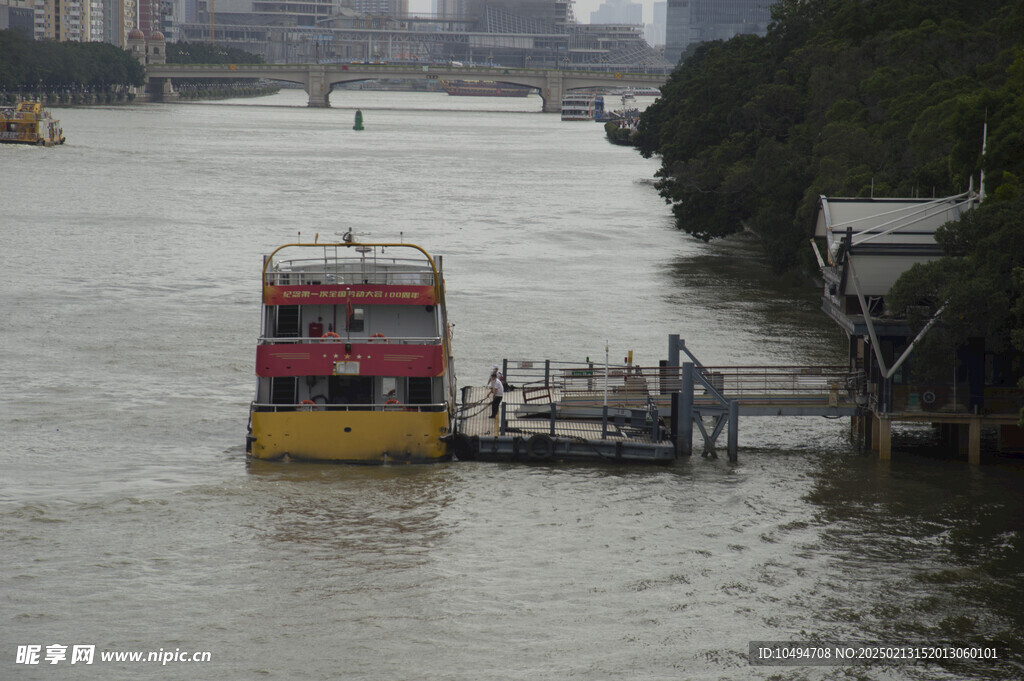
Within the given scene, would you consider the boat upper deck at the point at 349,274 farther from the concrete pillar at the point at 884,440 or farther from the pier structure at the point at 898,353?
the concrete pillar at the point at 884,440

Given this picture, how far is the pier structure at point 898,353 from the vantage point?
97.5 feet

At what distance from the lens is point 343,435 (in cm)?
2919

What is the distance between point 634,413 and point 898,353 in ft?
19.5

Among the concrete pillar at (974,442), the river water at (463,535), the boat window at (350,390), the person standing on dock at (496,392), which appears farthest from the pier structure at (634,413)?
the concrete pillar at (974,442)

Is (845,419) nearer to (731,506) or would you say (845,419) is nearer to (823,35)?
(731,506)

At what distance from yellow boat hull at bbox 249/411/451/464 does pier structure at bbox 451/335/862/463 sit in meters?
1.06

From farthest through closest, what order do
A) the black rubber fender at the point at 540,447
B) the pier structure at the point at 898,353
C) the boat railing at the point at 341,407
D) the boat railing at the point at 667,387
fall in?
the boat railing at the point at 667,387, the black rubber fender at the point at 540,447, the pier structure at the point at 898,353, the boat railing at the point at 341,407

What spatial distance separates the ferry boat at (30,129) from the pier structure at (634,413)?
111 meters

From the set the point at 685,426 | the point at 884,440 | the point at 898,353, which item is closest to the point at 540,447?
the point at 685,426

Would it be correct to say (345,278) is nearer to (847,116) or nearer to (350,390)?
(350,390)

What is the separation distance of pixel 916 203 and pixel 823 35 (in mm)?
37750

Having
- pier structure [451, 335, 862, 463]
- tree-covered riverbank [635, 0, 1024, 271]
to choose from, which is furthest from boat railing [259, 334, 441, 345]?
tree-covered riverbank [635, 0, 1024, 271]

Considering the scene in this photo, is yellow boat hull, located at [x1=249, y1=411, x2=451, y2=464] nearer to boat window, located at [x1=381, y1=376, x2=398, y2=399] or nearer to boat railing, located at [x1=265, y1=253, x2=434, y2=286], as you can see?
boat window, located at [x1=381, y1=376, x2=398, y2=399]

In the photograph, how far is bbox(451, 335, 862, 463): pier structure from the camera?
29969 millimetres
